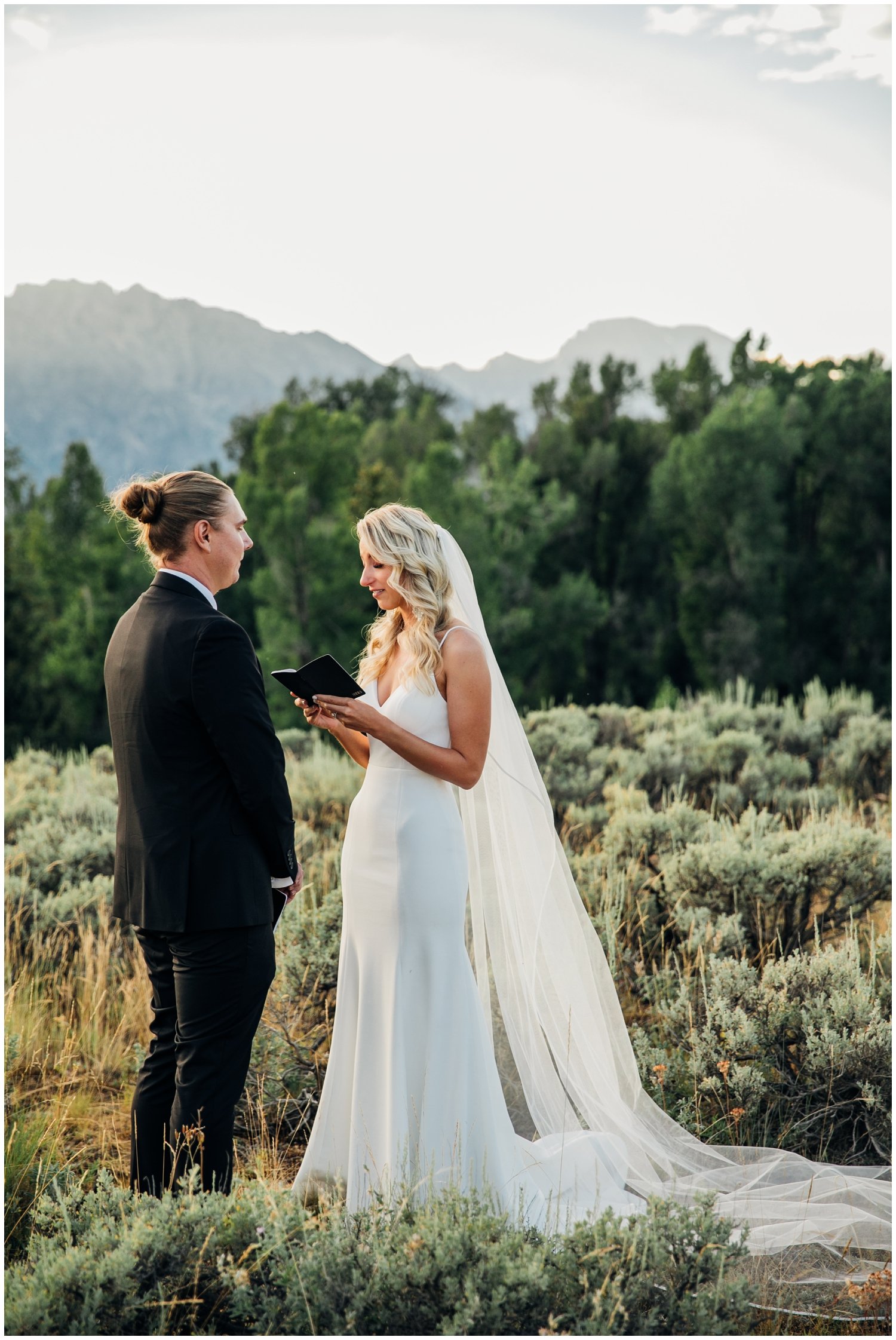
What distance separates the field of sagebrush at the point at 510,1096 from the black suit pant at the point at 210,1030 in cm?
14

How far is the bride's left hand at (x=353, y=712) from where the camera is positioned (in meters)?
3.19

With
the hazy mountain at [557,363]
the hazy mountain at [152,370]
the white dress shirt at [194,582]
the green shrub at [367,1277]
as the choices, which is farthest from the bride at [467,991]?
the hazy mountain at [152,370]

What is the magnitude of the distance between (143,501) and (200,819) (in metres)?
0.90

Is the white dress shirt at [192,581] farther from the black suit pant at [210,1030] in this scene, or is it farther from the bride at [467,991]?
the black suit pant at [210,1030]

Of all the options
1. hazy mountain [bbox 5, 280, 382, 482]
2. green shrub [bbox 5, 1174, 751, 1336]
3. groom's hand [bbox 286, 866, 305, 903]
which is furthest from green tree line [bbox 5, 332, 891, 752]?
hazy mountain [bbox 5, 280, 382, 482]

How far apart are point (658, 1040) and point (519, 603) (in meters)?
23.9

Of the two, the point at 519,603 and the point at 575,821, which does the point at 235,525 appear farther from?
the point at 519,603

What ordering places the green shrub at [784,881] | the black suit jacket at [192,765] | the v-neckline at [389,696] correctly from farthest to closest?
the green shrub at [784,881]
the v-neckline at [389,696]
the black suit jacket at [192,765]

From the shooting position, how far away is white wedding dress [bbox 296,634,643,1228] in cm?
312

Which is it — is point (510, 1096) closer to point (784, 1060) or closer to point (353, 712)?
point (784, 1060)

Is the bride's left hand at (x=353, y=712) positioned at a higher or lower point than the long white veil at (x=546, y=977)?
higher

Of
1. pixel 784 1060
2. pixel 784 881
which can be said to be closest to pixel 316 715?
pixel 784 1060

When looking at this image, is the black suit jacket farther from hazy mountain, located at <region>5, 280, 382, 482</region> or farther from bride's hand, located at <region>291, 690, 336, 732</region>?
hazy mountain, located at <region>5, 280, 382, 482</region>

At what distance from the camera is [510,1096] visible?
12.8 feet
